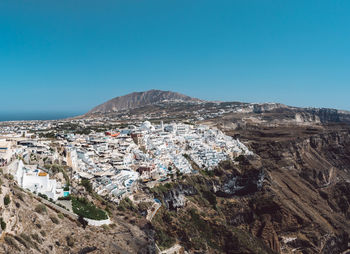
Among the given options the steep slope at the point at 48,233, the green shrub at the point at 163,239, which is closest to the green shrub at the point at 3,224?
the steep slope at the point at 48,233

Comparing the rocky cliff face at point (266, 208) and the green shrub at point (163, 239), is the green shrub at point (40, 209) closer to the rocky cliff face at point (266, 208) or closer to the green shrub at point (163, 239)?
the green shrub at point (163, 239)

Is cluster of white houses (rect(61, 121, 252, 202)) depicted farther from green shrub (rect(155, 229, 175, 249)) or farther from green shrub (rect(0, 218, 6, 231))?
green shrub (rect(0, 218, 6, 231))

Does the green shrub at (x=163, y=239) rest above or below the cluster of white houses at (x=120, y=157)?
below

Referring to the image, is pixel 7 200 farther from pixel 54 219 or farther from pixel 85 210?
pixel 85 210

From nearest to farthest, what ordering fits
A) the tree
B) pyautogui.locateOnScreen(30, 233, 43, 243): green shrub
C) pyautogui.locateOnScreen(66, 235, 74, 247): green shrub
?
pyautogui.locateOnScreen(30, 233, 43, 243): green shrub, pyautogui.locateOnScreen(66, 235, 74, 247): green shrub, the tree

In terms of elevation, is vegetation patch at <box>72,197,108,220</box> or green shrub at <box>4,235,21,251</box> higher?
green shrub at <box>4,235,21,251</box>

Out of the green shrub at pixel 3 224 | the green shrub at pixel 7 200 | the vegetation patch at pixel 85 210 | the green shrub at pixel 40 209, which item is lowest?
the vegetation patch at pixel 85 210

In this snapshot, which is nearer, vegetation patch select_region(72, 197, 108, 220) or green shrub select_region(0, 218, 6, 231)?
green shrub select_region(0, 218, 6, 231)

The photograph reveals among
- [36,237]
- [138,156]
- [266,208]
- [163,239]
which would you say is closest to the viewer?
[36,237]

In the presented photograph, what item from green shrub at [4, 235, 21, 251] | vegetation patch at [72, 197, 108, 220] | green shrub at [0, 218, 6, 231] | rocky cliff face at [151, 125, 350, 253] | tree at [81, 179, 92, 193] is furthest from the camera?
rocky cliff face at [151, 125, 350, 253]

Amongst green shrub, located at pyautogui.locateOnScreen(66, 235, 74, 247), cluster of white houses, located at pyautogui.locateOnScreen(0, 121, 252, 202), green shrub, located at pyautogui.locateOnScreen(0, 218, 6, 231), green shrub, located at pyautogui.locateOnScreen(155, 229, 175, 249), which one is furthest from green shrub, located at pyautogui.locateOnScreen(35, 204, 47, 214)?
green shrub, located at pyautogui.locateOnScreen(155, 229, 175, 249)

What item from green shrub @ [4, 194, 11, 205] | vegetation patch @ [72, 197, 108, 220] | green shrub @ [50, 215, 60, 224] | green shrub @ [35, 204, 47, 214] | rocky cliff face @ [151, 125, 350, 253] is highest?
green shrub @ [4, 194, 11, 205]

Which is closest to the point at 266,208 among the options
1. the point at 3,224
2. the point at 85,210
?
the point at 85,210
